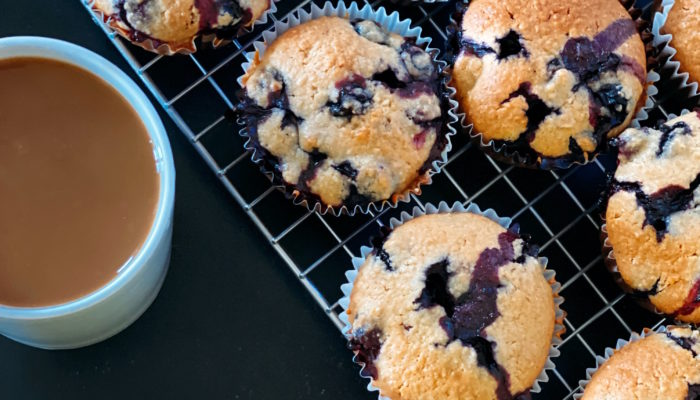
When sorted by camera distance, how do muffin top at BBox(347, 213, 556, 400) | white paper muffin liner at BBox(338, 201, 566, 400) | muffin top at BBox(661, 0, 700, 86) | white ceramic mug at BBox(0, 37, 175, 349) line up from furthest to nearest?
muffin top at BBox(661, 0, 700, 86), white paper muffin liner at BBox(338, 201, 566, 400), muffin top at BBox(347, 213, 556, 400), white ceramic mug at BBox(0, 37, 175, 349)

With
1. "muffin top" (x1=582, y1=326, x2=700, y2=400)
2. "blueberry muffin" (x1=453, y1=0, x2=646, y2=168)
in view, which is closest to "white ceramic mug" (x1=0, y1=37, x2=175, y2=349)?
"blueberry muffin" (x1=453, y1=0, x2=646, y2=168)

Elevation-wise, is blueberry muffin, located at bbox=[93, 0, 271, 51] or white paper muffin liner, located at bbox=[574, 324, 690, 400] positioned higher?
blueberry muffin, located at bbox=[93, 0, 271, 51]

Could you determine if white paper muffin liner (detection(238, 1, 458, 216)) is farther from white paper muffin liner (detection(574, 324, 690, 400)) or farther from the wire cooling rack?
white paper muffin liner (detection(574, 324, 690, 400))

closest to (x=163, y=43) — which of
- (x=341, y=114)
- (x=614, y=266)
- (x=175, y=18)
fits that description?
(x=175, y=18)

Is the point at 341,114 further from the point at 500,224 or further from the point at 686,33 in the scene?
the point at 686,33

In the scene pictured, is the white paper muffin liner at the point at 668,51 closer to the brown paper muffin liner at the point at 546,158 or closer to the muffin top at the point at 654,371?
the brown paper muffin liner at the point at 546,158

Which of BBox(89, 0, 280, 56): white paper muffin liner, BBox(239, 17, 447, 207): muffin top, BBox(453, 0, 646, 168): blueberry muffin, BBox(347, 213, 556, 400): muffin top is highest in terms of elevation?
BBox(89, 0, 280, 56): white paper muffin liner
